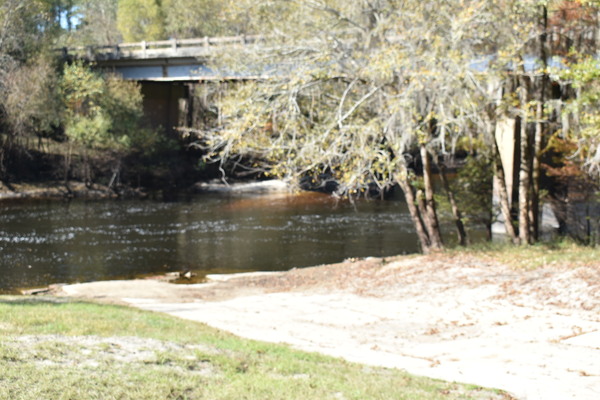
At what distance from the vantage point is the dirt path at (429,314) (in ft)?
27.4

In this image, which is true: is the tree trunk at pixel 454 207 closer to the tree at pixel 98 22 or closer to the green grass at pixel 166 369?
the green grass at pixel 166 369

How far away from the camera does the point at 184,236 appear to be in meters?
28.8

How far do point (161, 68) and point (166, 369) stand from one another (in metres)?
40.4

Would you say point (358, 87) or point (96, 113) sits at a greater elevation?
point (96, 113)

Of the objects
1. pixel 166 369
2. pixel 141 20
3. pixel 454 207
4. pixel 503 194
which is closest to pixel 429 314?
pixel 166 369

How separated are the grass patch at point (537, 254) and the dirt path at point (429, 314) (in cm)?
53

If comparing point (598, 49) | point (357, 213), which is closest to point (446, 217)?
point (598, 49)

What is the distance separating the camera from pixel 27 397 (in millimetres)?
5836

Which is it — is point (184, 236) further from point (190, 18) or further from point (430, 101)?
point (190, 18)

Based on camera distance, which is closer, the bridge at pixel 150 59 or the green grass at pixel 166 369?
the green grass at pixel 166 369

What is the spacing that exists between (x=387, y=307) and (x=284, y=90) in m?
6.60

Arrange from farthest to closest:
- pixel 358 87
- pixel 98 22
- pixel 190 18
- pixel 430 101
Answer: pixel 98 22 → pixel 190 18 → pixel 358 87 → pixel 430 101

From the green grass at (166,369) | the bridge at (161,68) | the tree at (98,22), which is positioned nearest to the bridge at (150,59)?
the bridge at (161,68)

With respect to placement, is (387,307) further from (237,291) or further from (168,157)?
(168,157)
